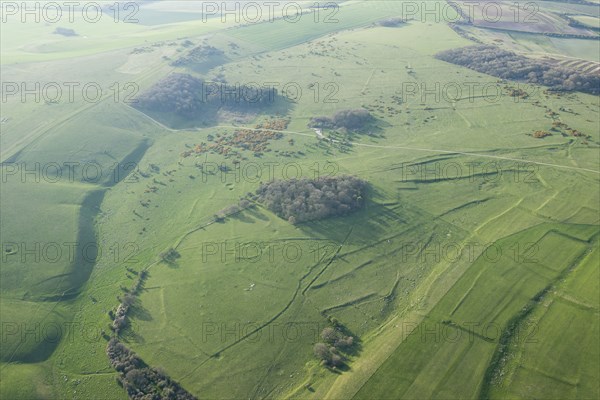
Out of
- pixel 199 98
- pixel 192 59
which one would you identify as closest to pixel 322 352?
pixel 199 98

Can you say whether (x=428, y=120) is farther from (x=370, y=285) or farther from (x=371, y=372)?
(x=371, y=372)

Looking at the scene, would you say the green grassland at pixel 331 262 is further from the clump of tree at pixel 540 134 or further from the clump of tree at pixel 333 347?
the clump of tree at pixel 540 134

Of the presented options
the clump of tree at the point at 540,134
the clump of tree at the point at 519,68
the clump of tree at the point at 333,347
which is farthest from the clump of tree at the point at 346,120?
the clump of tree at the point at 333,347

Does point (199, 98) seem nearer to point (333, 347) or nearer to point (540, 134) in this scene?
point (540, 134)

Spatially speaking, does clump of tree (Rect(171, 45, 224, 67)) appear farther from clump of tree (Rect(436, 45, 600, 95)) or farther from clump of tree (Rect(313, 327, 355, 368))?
clump of tree (Rect(313, 327, 355, 368))

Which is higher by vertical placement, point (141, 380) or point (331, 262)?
point (331, 262)

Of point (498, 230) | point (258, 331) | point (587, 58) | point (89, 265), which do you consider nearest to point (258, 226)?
point (258, 331)
